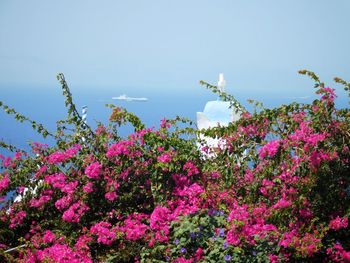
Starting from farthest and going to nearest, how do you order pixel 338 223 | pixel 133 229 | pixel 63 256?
pixel 133 229
pixel 63 256
pixel 338 223

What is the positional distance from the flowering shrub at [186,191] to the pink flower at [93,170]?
1cm

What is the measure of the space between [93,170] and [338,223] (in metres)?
2.44

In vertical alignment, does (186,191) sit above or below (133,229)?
above

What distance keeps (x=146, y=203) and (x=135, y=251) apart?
0.71m

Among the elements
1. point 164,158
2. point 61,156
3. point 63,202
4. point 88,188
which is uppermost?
point 61,156

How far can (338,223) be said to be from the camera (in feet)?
10.4

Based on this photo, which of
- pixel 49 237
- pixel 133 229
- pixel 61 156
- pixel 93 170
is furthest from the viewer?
pixel 61 156

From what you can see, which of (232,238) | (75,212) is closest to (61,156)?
(75,212)

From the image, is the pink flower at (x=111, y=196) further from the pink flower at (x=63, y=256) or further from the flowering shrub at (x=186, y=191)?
the pink flower at (x=63, y=256)

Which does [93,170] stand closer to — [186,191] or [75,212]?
[75,212]

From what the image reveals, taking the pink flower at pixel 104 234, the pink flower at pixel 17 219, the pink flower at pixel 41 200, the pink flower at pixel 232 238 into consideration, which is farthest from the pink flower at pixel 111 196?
the pink flower at pixel 232 238

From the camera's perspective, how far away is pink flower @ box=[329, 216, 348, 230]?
3173mm

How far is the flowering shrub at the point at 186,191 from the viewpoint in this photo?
336 centimetres

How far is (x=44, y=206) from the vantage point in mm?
4539
